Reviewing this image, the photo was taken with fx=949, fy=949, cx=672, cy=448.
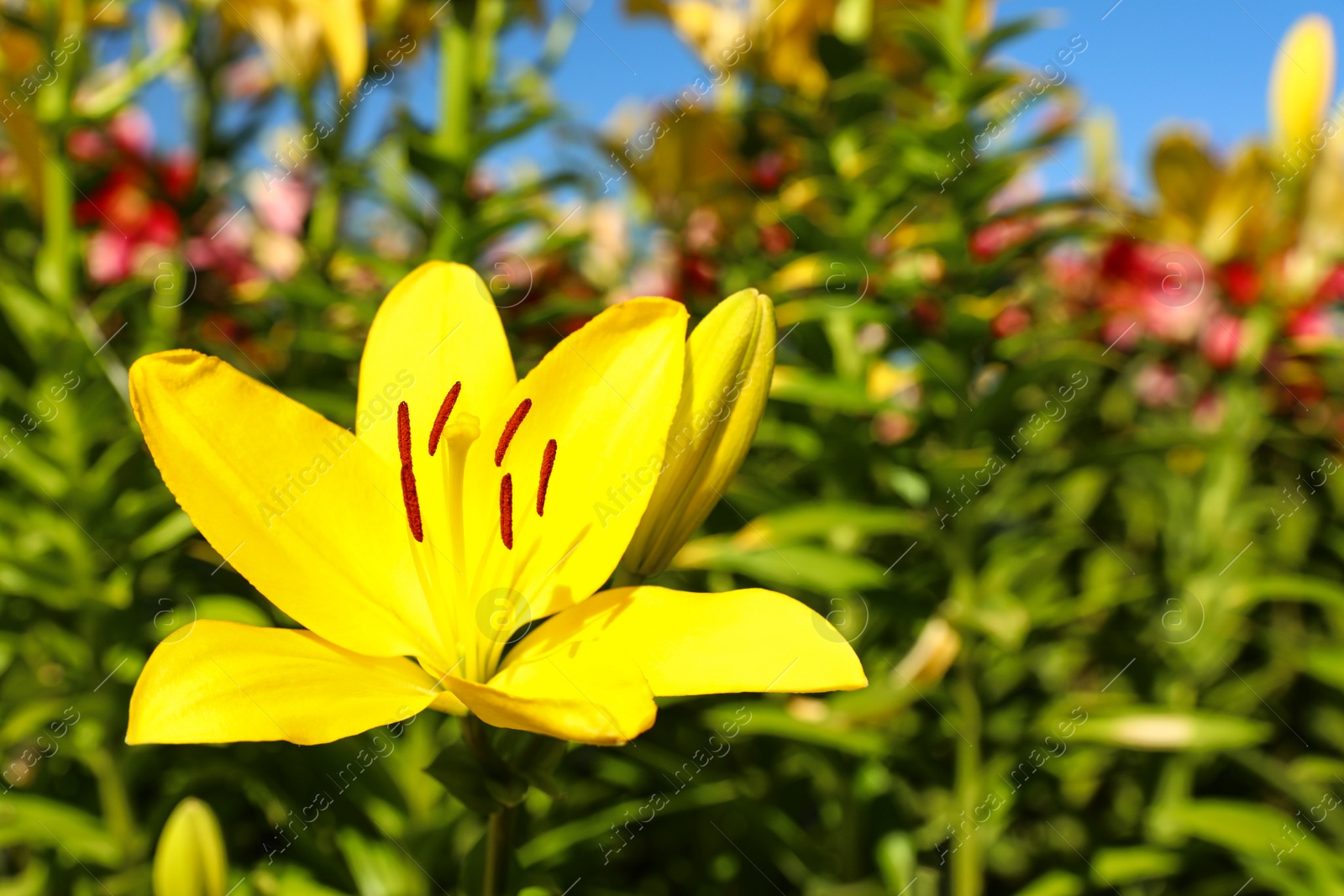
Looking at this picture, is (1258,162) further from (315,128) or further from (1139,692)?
(315,128)

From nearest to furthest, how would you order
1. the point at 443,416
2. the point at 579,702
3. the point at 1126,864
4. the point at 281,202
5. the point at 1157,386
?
the point at 579,702, the point at 443,416, the point at 1126,864, the point at 281,202, the point at 1157,386

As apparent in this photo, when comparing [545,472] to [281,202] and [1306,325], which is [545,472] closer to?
[281,202]

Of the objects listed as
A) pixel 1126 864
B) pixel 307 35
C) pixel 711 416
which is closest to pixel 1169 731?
pixel 1126 864

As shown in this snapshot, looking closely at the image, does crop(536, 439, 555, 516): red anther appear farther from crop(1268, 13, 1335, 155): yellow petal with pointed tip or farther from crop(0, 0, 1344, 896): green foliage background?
crop(1268, 13, 1335, 155): yellow petal with pointed tip

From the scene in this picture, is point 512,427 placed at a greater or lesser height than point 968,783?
greater

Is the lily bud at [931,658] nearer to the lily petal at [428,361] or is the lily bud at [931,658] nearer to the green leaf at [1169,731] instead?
the green leaf at [1169,731]

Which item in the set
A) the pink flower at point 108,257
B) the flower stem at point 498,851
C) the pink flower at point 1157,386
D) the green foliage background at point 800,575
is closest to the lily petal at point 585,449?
the flower stem at point 498,851

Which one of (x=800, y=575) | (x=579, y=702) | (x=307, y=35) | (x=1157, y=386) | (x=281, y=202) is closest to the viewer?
(x=579, y=702)
